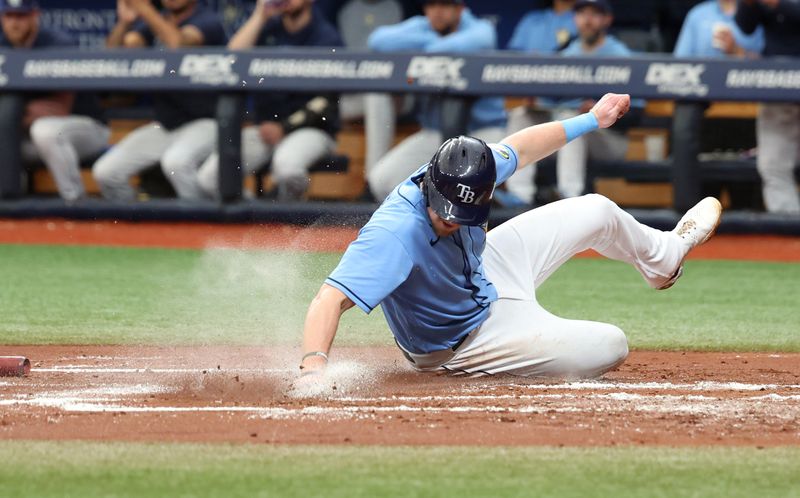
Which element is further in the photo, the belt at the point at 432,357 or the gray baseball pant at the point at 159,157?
the gray baseball pant at the point at 159,157

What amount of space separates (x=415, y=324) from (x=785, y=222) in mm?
6205

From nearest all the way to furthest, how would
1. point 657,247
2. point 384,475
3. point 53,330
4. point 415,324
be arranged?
point 384,475 < point 415,324 < point 657,247 < point 53,330

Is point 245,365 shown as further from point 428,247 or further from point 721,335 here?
point 721,335

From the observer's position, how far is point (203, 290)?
886cm

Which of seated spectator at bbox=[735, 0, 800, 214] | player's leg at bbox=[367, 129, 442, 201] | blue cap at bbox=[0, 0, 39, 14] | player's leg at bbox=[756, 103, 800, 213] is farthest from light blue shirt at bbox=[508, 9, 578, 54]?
blue cap at bbox=[0, 0, 39, 14]

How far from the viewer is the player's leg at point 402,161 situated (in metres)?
11.1

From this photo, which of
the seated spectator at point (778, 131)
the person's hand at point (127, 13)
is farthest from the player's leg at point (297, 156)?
the seated spectator at point (778, 131)

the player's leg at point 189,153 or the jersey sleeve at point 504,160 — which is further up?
the jersey sleeve at point 504,160

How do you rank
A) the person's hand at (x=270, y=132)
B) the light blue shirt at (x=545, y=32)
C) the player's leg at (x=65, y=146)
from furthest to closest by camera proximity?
the player's leg at (x=65, y=146) → the light blue shirt at (x=545, y=32) → the person's hand at (x=270, y=132)

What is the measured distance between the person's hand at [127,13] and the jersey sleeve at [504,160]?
26.2 feet

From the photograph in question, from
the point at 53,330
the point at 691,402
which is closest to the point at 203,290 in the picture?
the point at 53,330

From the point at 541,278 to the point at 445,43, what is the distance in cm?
557

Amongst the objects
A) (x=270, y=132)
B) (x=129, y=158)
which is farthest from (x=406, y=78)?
(x=129, y=158)

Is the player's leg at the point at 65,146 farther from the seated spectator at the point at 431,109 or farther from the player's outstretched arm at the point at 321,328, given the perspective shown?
the player's outstretched arm at the point at 321,328
